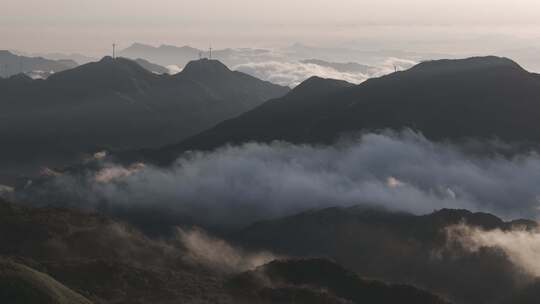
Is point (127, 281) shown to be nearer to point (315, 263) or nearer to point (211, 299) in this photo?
point (211, 299)

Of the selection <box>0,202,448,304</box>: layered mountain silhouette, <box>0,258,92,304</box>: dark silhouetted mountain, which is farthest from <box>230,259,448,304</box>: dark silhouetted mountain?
<box>0,258,92,304</box>: dark silhouetted mountain

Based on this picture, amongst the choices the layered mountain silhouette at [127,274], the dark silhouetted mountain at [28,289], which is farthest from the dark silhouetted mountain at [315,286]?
the dark silhouetted mountain at [28,289]

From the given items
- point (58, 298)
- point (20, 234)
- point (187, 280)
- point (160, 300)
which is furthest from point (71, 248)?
point (58, 298)

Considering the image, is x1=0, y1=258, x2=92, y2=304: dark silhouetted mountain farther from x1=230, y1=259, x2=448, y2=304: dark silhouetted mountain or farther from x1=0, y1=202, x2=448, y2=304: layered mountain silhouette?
x1=230, y1=259, x2=448, y2=304: dark silhouetted mountain

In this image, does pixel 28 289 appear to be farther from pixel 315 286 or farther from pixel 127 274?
pixel 315 286

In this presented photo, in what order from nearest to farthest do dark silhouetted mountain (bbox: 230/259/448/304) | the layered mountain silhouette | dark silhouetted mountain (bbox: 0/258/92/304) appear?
1. dark silhouetted mountain (bbox: 0/258/92/304)
2. the layered mountain silhouette
3. dark silhouetted mountain (bbox: 230/259/448/304)

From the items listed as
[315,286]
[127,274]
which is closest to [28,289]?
[127,274]
